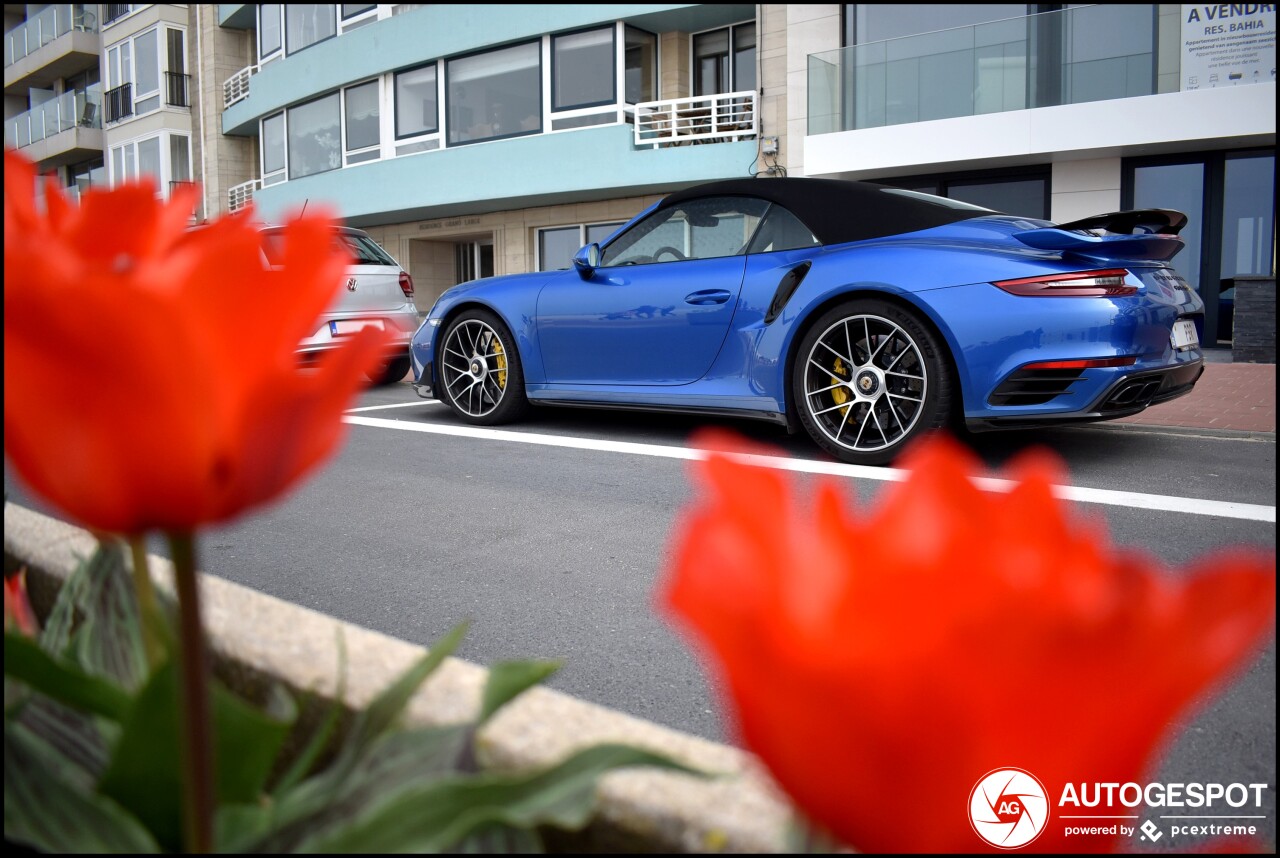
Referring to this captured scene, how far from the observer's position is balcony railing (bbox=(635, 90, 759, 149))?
695 inches

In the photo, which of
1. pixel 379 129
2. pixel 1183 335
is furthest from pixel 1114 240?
pixel 379 129

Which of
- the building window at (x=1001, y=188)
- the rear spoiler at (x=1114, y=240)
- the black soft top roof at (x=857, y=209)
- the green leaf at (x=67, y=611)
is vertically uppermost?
the building window at (x=1001, y=188)

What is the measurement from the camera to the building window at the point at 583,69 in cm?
1931

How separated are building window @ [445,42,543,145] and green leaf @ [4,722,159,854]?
2079 centimetres

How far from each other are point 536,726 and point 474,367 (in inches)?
239

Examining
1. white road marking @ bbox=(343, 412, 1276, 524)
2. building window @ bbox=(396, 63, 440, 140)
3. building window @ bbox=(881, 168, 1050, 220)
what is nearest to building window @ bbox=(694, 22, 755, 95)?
building window @ bbox=(881, 168, 1050, 220)

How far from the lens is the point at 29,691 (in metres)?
0.48

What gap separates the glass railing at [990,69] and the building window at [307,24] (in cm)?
1450

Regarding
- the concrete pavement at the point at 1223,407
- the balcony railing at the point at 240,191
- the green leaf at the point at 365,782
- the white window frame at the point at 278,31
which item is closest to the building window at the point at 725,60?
the concrete pavement at the point at 1223,407

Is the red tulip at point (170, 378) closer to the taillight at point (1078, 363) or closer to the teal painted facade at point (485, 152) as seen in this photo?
the taillight at point (1078, 363)

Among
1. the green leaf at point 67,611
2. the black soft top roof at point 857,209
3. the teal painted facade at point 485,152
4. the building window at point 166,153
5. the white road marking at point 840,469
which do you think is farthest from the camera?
the building window at point 166,153

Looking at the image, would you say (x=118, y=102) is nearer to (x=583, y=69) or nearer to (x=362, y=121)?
(x=362, y=121)

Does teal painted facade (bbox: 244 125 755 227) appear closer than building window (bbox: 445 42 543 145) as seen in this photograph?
Yes

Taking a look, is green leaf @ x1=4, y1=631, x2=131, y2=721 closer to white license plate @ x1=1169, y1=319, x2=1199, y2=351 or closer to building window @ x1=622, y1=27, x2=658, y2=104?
white license plate @ x1=1169, y1=319, x2=1199, y2=351
